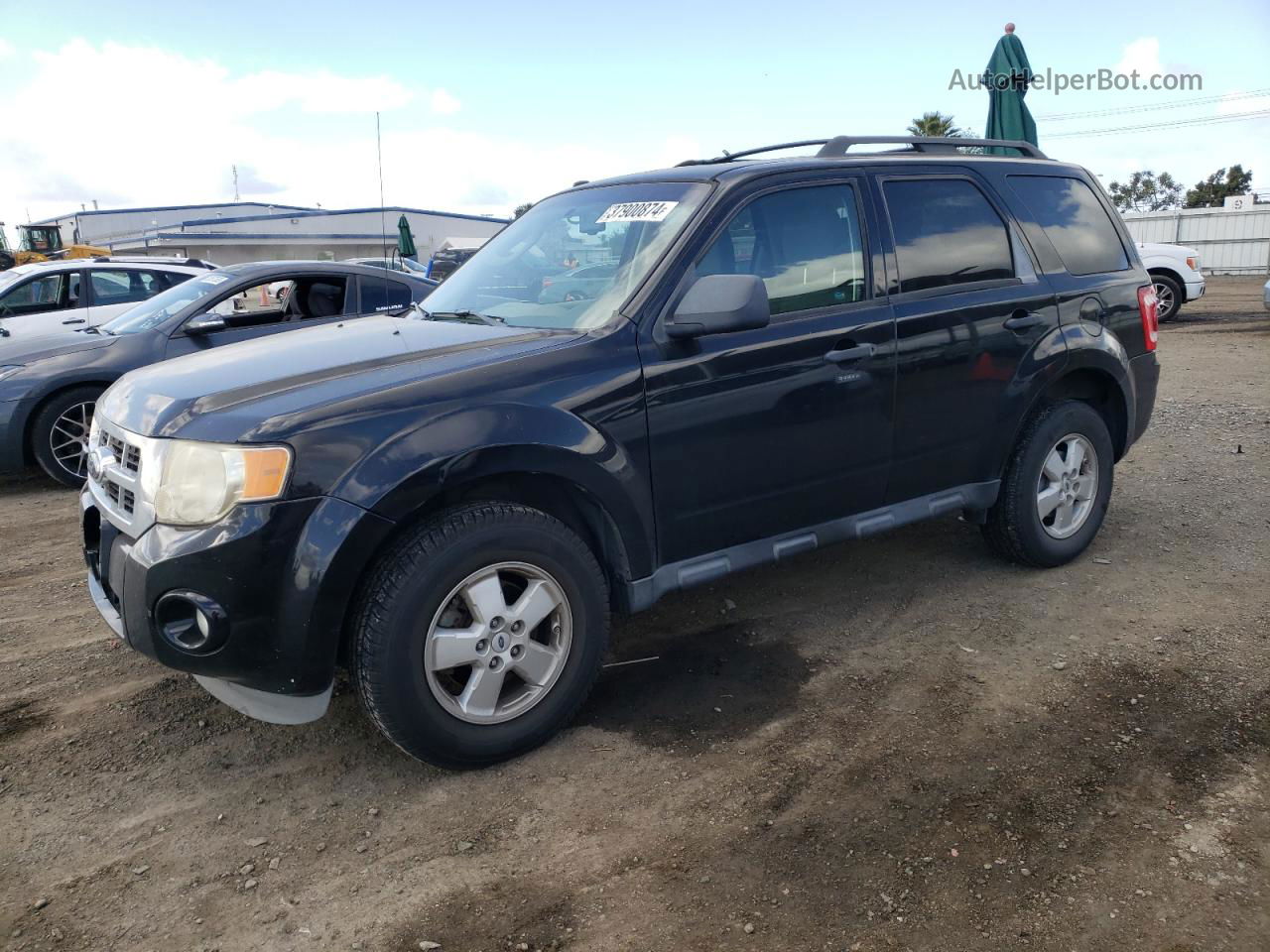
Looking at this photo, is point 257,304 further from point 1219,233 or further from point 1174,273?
point 1219,233

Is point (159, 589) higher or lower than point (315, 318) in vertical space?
lower

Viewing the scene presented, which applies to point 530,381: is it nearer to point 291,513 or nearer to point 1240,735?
point 291,513

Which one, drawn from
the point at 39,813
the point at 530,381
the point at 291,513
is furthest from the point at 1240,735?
the point at 39,813

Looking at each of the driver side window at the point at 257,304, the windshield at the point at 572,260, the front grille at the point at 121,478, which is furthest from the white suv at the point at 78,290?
the front grille at the point at 121,478

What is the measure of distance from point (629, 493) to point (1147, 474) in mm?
4759

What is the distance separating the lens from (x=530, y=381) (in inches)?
119

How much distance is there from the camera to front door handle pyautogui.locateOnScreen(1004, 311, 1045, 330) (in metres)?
4.22

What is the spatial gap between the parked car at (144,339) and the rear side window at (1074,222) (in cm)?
426

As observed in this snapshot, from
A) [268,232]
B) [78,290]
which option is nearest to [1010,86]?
[78,290]

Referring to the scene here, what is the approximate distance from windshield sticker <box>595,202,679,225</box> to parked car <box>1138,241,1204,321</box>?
13.3m

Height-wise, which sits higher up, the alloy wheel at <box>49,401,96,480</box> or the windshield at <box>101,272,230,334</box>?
the windshield at <box>101,272,230,334</box>

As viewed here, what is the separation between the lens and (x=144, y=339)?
6.99 metres

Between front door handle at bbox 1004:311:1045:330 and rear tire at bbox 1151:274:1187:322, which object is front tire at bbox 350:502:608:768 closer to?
front door handle at bbox 1004:311:1045:330

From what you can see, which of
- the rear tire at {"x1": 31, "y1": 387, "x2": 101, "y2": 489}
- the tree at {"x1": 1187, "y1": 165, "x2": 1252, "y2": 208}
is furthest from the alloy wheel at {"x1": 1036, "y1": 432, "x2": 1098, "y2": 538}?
the tree at {"x1": 1187, "y1": 165, "x2": 1252, "y2": 208}
